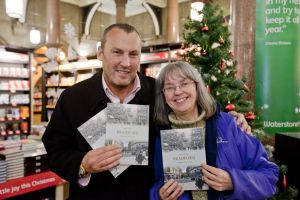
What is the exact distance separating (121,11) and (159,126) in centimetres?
935

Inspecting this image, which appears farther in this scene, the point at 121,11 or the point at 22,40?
the point at 22,40

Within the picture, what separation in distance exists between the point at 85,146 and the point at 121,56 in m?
0.58

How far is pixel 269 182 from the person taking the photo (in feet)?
4.60

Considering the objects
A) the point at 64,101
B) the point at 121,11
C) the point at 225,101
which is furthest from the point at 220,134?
the point at 121,11

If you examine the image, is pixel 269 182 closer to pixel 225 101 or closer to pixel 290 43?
pixel 225 101

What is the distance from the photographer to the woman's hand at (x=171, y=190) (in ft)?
4.62

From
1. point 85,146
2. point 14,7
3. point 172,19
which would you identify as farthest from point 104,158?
point 172,19

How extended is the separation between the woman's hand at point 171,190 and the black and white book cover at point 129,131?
176 mm

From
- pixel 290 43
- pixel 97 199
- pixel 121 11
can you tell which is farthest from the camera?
pixel 121 11

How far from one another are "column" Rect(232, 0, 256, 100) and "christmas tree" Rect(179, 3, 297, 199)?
0.32 metres

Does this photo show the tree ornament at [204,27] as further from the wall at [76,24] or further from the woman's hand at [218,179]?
the wall at [76,24]

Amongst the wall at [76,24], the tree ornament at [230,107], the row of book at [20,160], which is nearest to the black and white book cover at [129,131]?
the tree ornament at [230,107]

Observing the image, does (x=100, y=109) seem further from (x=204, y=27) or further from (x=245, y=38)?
(x=245, y=38)

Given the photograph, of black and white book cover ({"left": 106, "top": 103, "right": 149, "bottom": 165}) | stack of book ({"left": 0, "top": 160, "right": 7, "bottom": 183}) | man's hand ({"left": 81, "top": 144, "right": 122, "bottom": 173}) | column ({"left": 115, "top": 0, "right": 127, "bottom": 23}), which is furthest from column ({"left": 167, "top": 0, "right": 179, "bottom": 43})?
man's hand ({"left": 81, "top": 144, "right": 122, "bottom": 173})
